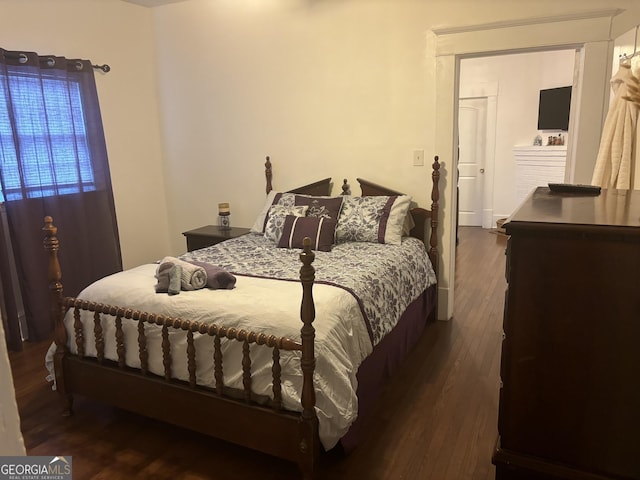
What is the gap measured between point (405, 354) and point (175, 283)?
1.54 metres

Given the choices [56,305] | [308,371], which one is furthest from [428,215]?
[56,305]

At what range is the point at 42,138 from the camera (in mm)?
3580

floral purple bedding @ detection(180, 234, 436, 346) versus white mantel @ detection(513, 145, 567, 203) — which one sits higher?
white mantel @ detection(513, 145, 567, 203)

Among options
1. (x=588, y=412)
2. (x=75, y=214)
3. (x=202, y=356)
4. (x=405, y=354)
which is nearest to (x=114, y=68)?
(x=75, y=214)

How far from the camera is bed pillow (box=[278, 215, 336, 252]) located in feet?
10.9

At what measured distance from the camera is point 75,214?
384 cm

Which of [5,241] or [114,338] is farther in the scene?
[5,241]

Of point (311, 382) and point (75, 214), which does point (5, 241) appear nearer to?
point (75, 214)

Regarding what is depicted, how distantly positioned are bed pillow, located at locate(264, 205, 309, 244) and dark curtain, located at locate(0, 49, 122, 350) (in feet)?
4.80

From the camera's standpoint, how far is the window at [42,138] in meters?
3.37

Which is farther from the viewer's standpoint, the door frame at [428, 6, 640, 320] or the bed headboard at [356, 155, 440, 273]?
the bed headboard at [356, 155, 440, 273]

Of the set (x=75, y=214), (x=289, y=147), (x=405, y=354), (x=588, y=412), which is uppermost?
(x=289, y=147)

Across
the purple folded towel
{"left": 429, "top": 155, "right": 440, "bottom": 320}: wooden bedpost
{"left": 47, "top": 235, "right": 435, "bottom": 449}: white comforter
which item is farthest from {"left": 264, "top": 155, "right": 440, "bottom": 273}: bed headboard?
the purple folded towel

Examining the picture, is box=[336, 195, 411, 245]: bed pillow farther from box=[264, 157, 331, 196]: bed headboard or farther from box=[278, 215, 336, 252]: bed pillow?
box=[264, 157, 331, 196]: bed headboard
